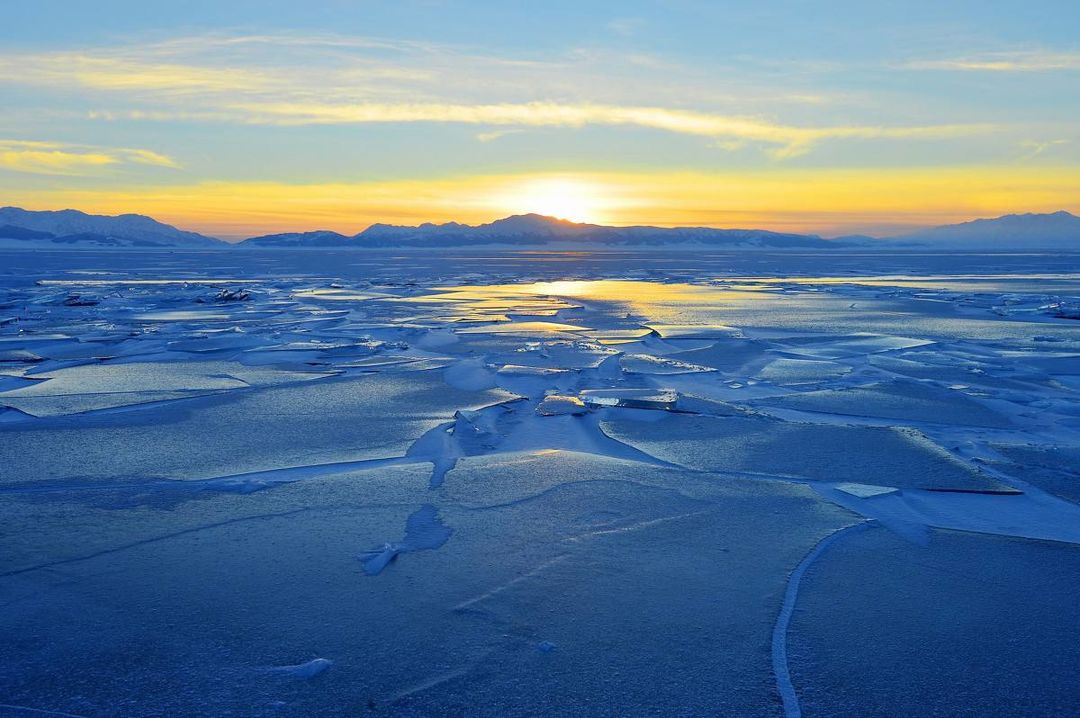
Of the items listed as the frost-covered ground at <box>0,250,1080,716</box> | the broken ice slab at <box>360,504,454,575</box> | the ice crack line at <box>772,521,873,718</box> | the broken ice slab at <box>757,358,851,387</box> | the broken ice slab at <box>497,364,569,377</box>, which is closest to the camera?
the ice crack line at <box>772,521,873,718</box>

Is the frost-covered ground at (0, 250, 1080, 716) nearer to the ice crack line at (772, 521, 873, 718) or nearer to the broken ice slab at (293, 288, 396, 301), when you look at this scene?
the ice crack line at (772, 521, 873, 718)

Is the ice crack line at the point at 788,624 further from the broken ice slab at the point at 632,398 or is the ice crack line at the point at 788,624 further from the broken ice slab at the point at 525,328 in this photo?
the broken ice slab at the point at 525,328

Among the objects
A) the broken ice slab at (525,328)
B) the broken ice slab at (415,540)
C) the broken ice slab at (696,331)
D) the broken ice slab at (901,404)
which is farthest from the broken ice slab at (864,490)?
the broken ice slab at (525,328)

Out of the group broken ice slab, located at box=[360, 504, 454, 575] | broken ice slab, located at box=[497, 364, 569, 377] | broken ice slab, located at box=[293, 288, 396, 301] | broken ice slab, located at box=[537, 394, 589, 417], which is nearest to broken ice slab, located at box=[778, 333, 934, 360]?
broken ice slab, located at box=[497, 364, 569, 377]

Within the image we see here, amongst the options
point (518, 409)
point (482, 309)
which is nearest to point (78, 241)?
point (482, 309)

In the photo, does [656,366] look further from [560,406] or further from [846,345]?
[846,345]

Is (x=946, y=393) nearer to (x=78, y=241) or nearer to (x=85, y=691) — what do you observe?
(x=85, y=691)

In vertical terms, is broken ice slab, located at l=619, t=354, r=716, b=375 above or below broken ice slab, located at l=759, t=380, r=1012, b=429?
above
